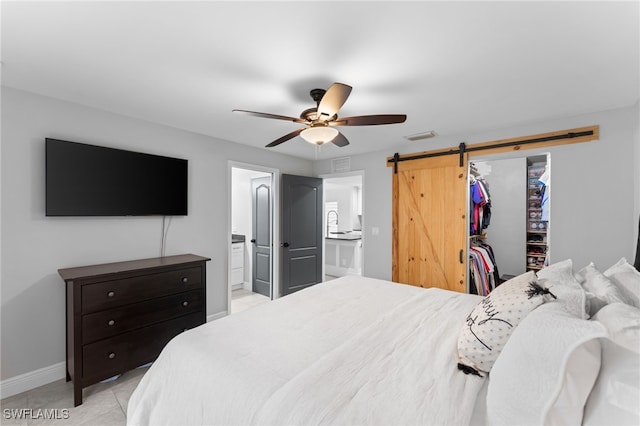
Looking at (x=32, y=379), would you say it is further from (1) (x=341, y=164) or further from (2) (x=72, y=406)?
(1) (x=341, y=164)

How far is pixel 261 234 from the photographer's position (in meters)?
4.82

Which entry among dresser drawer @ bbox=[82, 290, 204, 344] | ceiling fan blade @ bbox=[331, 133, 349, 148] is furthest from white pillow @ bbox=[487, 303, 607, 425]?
dresser drawer @ bbox=[82, 290, 204, 344]

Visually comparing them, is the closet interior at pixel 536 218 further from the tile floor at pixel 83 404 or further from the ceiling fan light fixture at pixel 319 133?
the tile floor at pixel 83 404

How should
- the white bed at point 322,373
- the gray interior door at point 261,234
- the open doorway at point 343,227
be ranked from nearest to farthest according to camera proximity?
the white bed at point 322,373
the gray interior door at point 261,234
the open doorway at point 343,227

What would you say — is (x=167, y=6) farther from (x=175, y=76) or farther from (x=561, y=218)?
(x=561, y=218)

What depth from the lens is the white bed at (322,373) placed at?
1.01 metres

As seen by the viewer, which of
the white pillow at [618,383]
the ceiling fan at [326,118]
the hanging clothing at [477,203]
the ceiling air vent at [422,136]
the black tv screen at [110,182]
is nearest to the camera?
the white pillow at [618,383]

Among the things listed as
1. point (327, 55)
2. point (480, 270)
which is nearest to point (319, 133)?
point (327, 55)

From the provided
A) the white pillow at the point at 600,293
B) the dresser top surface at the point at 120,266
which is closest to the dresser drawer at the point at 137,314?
the dresser top surface at the point at 120,266

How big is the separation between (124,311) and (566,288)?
3.06 metres

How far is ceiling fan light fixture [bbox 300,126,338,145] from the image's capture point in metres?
2.21

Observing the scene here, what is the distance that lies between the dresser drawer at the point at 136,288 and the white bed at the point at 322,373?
1062 millimetres

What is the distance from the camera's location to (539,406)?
0.84 m

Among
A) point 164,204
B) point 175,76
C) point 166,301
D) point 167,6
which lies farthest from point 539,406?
point 164,204
